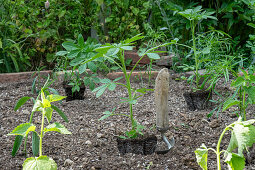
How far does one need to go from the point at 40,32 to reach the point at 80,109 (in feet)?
6.51

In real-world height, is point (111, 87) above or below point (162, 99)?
above

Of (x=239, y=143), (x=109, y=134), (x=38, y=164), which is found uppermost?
(x=239, y=143)

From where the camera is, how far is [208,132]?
6.78ft

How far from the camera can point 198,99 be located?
2.49 m

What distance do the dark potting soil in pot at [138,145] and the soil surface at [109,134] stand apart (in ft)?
0.12

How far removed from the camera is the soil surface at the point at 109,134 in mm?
1664

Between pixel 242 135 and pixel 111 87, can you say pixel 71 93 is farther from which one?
pixel 242 135

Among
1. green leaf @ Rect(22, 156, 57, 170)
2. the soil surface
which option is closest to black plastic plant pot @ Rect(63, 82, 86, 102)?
the soil surface

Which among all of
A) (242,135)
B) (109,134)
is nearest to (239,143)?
(242,135)

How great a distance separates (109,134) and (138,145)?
1.27 ft

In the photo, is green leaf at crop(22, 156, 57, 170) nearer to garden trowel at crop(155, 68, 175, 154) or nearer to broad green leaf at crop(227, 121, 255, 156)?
broad green leaf at crop(227, 121, 255, 156)

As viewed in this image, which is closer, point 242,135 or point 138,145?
point 242,135

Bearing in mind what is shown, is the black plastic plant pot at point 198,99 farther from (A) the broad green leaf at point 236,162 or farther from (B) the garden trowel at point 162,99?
(A) the broad green leaf at point 236,162

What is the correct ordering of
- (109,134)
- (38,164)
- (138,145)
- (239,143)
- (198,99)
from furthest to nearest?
(198,99)
(109,134)
(138,145)
(38,164)
(239,143)
